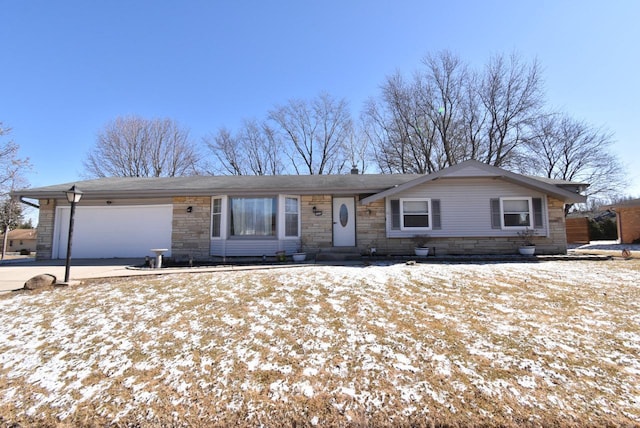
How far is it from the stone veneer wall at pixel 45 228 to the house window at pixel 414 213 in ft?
42.0

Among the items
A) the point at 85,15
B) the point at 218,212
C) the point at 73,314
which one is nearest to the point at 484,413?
the point at 73,314

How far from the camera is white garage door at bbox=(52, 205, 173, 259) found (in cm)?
1055

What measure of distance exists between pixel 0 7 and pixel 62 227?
6.85 m

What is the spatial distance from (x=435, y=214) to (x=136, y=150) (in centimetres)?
2461

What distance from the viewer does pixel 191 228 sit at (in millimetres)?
10258

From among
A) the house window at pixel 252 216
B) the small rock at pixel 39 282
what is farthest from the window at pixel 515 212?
the small rock at pixel 39 282

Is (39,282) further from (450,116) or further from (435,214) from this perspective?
(450,116)

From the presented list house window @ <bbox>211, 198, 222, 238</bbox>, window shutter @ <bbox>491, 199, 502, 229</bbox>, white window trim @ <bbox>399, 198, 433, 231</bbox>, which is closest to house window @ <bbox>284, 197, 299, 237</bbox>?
house window @ <bbox>211, 198, 222, 238</bbox>

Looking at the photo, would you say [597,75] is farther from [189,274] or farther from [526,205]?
[189,274]

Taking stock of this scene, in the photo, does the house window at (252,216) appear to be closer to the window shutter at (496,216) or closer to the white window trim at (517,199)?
the window shutter at (496,216)

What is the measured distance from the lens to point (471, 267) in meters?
7.58

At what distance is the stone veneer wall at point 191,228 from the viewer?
10.2 metres

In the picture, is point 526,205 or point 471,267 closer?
point 471,267

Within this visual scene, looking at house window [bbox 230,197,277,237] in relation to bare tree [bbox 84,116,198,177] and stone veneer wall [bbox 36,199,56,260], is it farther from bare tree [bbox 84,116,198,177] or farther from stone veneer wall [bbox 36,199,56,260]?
bare tree [bbox 84,116,198,177]
